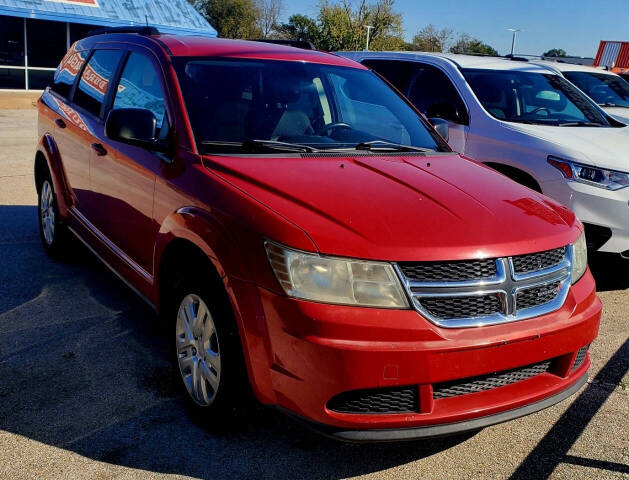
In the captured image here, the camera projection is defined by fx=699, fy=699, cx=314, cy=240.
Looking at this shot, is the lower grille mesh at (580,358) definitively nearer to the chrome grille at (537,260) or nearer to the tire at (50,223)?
the chrome grille at (537,260)

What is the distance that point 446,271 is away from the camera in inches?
105

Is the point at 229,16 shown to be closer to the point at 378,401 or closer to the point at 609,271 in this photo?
the point at 609,271

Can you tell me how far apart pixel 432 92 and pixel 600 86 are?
4305mm

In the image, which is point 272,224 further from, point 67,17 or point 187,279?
point 67,17

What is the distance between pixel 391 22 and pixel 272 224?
181ft

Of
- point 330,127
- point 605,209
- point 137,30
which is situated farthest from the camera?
point 605,209

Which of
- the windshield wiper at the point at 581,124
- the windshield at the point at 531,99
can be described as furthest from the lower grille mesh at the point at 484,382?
the windshield wiper at the point at 581,124

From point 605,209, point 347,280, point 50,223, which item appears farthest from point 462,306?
point 50,223

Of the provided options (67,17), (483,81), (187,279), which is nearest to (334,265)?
(187,279)

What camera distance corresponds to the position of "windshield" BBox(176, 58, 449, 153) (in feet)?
12.0

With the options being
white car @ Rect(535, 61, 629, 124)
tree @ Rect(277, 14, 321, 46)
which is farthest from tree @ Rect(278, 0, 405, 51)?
white car @ Rect(535, 61, 629, 124)

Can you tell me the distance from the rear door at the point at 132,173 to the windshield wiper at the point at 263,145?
307 mm

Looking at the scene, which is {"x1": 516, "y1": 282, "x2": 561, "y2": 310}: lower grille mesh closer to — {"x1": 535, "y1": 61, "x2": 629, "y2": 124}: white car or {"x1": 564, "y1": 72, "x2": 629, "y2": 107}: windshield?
{"x1": 535, "y1": 61, "x2": 629, "y2": 124}: white car

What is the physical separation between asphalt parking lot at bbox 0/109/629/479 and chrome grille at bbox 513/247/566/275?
2.95 feet
